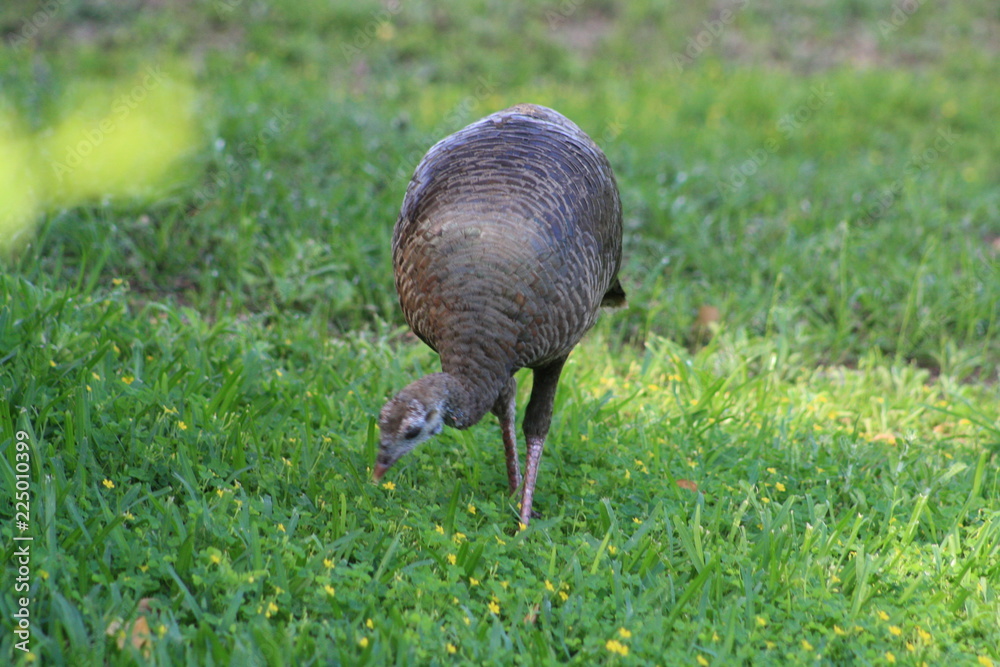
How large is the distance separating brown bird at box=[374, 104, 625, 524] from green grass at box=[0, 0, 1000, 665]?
46cm

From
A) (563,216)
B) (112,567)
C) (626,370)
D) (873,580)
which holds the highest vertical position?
(563,216)

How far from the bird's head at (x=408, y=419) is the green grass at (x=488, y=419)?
346 millimetres

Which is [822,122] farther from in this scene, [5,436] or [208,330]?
[5,436]

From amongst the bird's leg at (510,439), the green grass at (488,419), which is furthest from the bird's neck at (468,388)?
the bird's leg at (510,439)

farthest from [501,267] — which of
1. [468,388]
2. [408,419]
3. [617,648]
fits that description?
[617,648]

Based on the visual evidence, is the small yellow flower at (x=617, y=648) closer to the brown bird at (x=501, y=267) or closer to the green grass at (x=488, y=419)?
→ the green grass at (x=488, y=419)

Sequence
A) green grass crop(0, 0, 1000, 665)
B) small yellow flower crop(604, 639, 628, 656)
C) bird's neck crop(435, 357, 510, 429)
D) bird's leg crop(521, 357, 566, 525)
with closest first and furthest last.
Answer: small yellow flower crop(604, 639, 628, 656), green grass crop(0, 0, 1000, 665), bird's neck crop(435, 357, 510, 429), bird's leg crop(521, 357, 566, 525)

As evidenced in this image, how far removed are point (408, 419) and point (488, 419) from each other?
1476 millimetres

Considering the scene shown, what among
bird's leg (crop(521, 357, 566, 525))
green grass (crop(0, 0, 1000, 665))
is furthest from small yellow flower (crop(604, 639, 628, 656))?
bird's leg (crop(521, 357, 566, 525))

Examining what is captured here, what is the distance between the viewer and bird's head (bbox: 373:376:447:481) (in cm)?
289

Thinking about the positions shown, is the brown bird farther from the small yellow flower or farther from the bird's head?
the small yellow flower

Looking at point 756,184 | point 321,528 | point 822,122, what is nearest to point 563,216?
point 321,528

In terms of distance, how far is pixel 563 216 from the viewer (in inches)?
134

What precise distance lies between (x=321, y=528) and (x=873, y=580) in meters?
1.96
